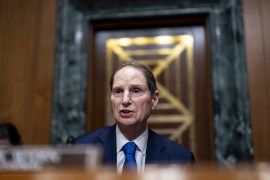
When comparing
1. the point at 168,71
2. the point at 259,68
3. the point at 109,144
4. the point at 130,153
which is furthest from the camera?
the point at 168,71

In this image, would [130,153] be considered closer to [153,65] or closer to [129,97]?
[129,97]

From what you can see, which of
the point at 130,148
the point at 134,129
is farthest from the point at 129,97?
the point at 130,148

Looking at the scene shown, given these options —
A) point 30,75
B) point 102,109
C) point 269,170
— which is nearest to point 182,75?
point 102,109

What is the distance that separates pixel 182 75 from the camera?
3189mm

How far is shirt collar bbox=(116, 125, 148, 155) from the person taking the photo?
66.1 inches

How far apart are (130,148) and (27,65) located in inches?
78.1

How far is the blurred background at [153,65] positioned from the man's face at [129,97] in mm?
1285

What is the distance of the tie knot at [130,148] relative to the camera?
5.19 ft

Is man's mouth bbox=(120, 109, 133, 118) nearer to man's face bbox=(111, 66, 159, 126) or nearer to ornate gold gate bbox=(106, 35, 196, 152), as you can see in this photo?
man's face bbox=(111, 66, 159, 126)

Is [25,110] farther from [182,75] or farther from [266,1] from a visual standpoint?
[266,1]

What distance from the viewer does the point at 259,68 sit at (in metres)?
2.95

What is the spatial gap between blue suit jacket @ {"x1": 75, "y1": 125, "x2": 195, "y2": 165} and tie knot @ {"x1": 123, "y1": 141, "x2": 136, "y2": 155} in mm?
56

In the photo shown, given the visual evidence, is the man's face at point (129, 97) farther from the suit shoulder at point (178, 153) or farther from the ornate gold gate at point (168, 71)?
the ornate gold gate at point (168, 71)

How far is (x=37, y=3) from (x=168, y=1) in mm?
1282
